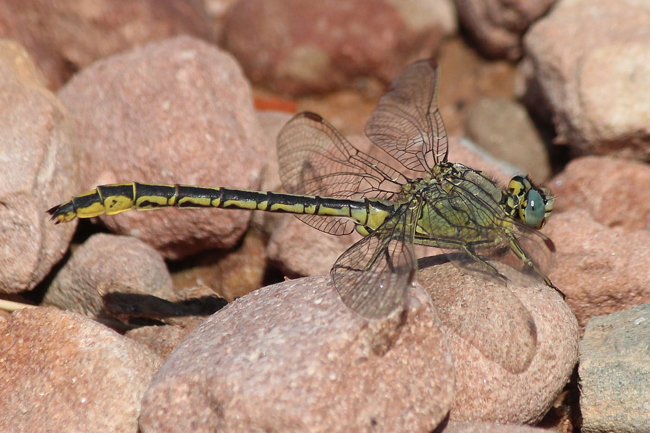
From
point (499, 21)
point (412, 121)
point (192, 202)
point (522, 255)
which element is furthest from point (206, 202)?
point (499, 21)

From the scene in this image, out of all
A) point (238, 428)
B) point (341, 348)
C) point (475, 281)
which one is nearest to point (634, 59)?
point (475, 281)

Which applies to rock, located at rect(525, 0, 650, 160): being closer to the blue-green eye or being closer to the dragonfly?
the dragonfly

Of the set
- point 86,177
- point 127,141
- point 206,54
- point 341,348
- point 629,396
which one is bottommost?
point 629,396

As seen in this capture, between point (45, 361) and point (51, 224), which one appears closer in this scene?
point (45, 361)

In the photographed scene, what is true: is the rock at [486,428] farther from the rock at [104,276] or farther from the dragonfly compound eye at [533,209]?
the rock at [104,276]

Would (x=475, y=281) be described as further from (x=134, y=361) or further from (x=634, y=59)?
(x=634, y=59)

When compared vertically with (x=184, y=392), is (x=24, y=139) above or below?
above

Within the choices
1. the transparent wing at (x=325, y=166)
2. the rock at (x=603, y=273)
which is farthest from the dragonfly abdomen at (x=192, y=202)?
the rock at (x=603, y=273)
